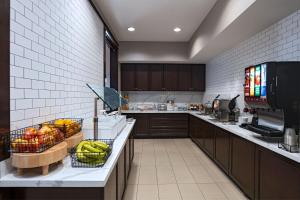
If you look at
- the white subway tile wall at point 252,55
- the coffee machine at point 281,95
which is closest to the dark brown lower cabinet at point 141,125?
the white subway tile wall at point 252,55

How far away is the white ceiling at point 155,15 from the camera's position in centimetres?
381

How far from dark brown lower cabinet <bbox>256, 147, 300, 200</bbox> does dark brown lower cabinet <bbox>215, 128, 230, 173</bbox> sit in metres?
0.96

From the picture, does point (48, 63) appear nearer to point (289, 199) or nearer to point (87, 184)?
point (87, 184)

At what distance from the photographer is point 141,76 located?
6.97 metres

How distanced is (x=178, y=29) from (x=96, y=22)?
2210 mm

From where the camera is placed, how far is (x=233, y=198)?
2812mm

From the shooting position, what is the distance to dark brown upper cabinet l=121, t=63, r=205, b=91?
696 cm

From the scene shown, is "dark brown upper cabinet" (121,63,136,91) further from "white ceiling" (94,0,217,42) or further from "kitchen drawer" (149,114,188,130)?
"white ceiling" (94,0,217,42)

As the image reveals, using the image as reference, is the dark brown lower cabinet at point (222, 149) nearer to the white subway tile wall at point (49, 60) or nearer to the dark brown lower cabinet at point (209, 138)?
the dark brown lower cabinet at point (209, 138)

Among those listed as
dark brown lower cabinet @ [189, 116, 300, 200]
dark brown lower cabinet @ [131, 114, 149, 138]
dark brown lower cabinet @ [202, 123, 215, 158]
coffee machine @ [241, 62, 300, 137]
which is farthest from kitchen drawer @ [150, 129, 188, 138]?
coffee machine @ [241, 62, 300, 137]

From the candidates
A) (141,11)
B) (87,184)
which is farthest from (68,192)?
(141,11)

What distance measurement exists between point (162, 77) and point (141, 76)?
2.27 feet

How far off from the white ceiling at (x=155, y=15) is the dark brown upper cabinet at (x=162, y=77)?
1335 millimetres

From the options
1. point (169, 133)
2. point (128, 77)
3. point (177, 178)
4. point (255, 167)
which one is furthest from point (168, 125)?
point (255, 167)
